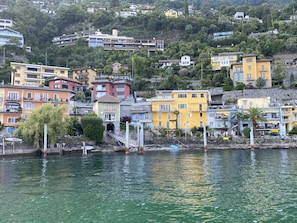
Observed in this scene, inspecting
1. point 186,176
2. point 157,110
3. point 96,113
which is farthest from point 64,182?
point 157,110

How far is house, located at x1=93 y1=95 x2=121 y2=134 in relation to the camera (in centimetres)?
6125

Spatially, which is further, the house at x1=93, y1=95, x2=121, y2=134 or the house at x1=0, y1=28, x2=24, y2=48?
the house at x1=0, y1=28, x2=24, y2=48

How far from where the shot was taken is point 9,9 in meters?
132

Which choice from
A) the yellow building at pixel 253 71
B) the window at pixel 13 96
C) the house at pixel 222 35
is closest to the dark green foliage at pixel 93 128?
A: the window at pixel 13 96

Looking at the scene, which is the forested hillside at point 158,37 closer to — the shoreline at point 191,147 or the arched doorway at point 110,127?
the arched doorway at point 110,127

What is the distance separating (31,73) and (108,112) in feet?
115

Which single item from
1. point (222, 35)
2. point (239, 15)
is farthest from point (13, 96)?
point (239, 15)

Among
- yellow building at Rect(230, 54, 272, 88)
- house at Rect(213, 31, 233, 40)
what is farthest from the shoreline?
house at Rect(213, 31, 233, 40)

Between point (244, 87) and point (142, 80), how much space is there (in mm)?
27892

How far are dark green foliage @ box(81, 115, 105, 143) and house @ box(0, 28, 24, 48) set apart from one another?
204 ft

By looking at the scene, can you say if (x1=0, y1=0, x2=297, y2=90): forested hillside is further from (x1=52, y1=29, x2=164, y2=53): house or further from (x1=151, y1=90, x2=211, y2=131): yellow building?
(x1=151, y1=90, x2=211, y2=131): yellow building

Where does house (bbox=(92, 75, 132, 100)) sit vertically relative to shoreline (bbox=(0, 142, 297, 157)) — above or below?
above

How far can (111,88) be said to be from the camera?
79.2 m

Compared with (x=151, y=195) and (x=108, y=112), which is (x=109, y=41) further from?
(x=151, y=195)
